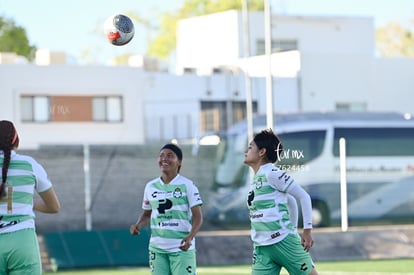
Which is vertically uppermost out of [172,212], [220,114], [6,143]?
[6,143]

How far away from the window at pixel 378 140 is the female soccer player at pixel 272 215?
686 inches

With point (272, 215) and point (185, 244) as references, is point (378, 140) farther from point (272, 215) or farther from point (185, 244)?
point (272, 215)

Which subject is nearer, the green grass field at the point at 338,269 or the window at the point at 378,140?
the green grass field at the point at 338,269

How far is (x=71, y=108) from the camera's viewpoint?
3844cm

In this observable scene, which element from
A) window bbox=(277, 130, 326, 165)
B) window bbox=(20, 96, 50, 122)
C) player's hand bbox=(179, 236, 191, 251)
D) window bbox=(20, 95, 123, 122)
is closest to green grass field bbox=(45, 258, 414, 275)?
window bbox=(277, 130, 326, 165)

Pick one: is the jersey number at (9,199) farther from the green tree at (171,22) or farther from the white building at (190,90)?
the green tree at (171,22)

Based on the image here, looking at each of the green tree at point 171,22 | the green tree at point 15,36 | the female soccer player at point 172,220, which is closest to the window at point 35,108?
the green tree at point 15,36

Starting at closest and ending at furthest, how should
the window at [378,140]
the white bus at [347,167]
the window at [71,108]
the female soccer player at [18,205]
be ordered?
the female soccer player at [18,205], the white bus at [347,167], the window at [378,140], the window at [71,108]

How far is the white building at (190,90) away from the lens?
3759 centimetres

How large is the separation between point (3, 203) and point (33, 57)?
3343 centimetres

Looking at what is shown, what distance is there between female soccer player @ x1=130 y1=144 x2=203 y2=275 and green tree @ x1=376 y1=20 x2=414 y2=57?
186ft

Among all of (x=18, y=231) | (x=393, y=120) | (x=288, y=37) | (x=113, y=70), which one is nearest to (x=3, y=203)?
(x=18, y=231)

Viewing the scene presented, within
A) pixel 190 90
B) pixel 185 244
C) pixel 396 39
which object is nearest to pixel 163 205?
pixel 185 244

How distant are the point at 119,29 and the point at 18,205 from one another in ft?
15.1
